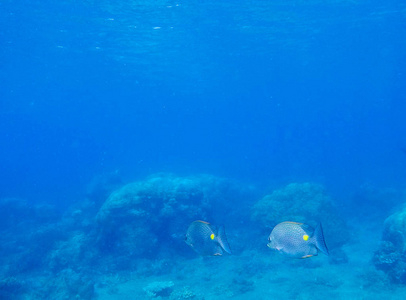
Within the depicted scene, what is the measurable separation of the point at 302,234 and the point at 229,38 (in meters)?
27.6

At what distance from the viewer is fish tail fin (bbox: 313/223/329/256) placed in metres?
3.88

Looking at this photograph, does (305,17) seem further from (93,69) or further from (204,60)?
(93,69)

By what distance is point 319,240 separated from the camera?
3912mm

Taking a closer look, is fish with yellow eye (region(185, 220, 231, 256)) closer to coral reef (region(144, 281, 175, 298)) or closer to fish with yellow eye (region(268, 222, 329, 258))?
fish with yellow eye (region(268, 222, 329, 258))

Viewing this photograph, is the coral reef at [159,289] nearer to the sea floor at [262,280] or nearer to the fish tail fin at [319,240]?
the sea floor at [262,280]

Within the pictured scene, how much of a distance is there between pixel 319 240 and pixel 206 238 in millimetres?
1616

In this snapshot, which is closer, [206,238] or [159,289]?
[206,238]

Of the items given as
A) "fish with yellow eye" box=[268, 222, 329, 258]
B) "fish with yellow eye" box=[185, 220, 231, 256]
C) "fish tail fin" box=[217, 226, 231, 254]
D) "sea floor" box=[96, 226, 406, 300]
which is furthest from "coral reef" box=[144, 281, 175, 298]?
"fish with yellow eye" box=[268, 222, 329, 258]

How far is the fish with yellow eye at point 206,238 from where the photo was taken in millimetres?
4379

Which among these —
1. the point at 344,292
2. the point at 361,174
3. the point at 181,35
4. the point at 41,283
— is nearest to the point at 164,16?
the point at 181,35

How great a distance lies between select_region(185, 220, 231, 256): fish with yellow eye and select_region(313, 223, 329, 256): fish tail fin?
4.19 feet

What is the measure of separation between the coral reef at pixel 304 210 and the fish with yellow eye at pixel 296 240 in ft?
28.2

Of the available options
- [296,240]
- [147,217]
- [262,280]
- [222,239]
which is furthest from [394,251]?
[147,217]

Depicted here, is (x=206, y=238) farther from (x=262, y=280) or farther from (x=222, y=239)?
(x=262, y=280)
